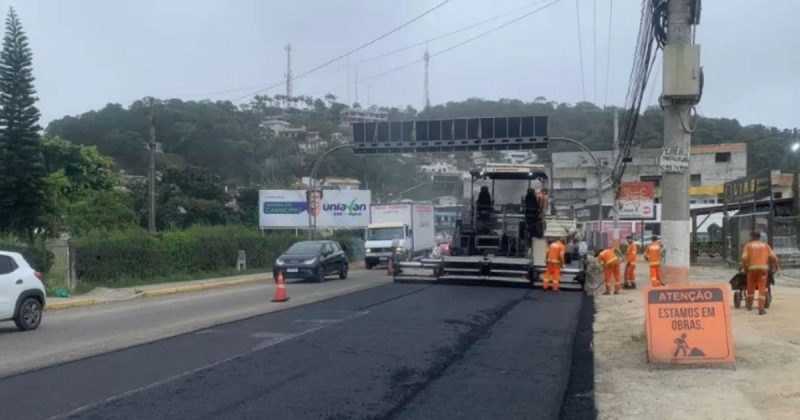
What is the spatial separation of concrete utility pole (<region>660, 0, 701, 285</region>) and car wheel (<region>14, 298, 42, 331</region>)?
11.5 metres

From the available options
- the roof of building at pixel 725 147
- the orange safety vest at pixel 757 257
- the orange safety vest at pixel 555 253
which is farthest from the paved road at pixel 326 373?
the roof of building at pixel 725 147

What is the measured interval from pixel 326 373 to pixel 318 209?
41.8 metres

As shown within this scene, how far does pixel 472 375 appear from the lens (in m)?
9.70

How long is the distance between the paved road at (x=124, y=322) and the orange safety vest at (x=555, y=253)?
242 inches

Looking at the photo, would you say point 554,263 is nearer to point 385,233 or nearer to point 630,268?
point 630,268

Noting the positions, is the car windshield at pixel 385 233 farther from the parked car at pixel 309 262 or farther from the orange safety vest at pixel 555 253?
the orange safety vest at pixel 555 253

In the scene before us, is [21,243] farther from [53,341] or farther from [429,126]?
[429,126]

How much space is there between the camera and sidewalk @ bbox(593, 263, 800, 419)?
26.7ft

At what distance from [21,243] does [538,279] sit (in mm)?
15333

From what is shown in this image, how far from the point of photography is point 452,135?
3756 cm

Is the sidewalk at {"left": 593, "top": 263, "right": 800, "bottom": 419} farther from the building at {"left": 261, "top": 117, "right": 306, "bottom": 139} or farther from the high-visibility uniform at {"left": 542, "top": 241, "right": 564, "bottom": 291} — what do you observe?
the building at {"left": 261, "top": 117, "right": 306, "bottom": 139}

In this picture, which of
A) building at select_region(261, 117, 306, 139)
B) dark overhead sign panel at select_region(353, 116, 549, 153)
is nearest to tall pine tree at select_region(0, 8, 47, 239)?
dark overhead sign panel at select_region(353, 116, 549, 153)

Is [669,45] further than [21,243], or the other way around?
[21,243]

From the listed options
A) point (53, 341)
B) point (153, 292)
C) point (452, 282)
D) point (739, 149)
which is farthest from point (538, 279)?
point (739, 149)
